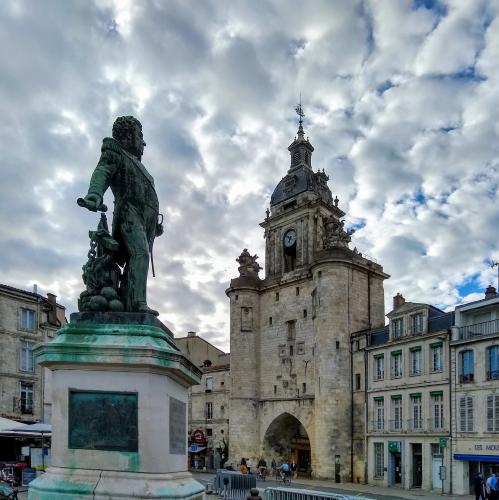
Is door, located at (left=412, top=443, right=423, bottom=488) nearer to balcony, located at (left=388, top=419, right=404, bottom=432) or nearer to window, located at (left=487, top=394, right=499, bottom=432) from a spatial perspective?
balcony, located at (left=388, top=419, right=404, bottom=432)

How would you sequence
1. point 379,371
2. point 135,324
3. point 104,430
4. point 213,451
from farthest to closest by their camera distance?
1. point 213,451
2. point 379,371
3. point 135,324
4. point 104,430

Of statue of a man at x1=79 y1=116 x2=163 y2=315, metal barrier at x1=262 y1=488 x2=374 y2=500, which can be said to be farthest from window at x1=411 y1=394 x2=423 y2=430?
statue of a man at x1=79 y1=116 x2=163 y2=315

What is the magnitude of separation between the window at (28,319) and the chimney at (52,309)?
1.54m

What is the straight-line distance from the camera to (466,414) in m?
32.9

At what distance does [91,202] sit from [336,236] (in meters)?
39.7

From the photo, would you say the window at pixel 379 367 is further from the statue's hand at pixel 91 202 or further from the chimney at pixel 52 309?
the statue's hand at pixel 91 202

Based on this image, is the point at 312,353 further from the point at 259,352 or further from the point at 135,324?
the point at 135,324

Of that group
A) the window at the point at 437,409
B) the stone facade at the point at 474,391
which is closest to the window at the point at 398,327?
the window at the point at 437,409

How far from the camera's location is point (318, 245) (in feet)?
165

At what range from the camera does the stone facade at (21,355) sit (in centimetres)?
3734

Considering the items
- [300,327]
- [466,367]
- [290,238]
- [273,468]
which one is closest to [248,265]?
[290,238]

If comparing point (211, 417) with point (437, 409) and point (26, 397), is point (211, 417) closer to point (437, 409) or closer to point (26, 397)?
point (26, 397)

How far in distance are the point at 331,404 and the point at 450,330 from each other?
10776 millimetres

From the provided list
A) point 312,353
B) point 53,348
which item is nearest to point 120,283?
point 53,348
